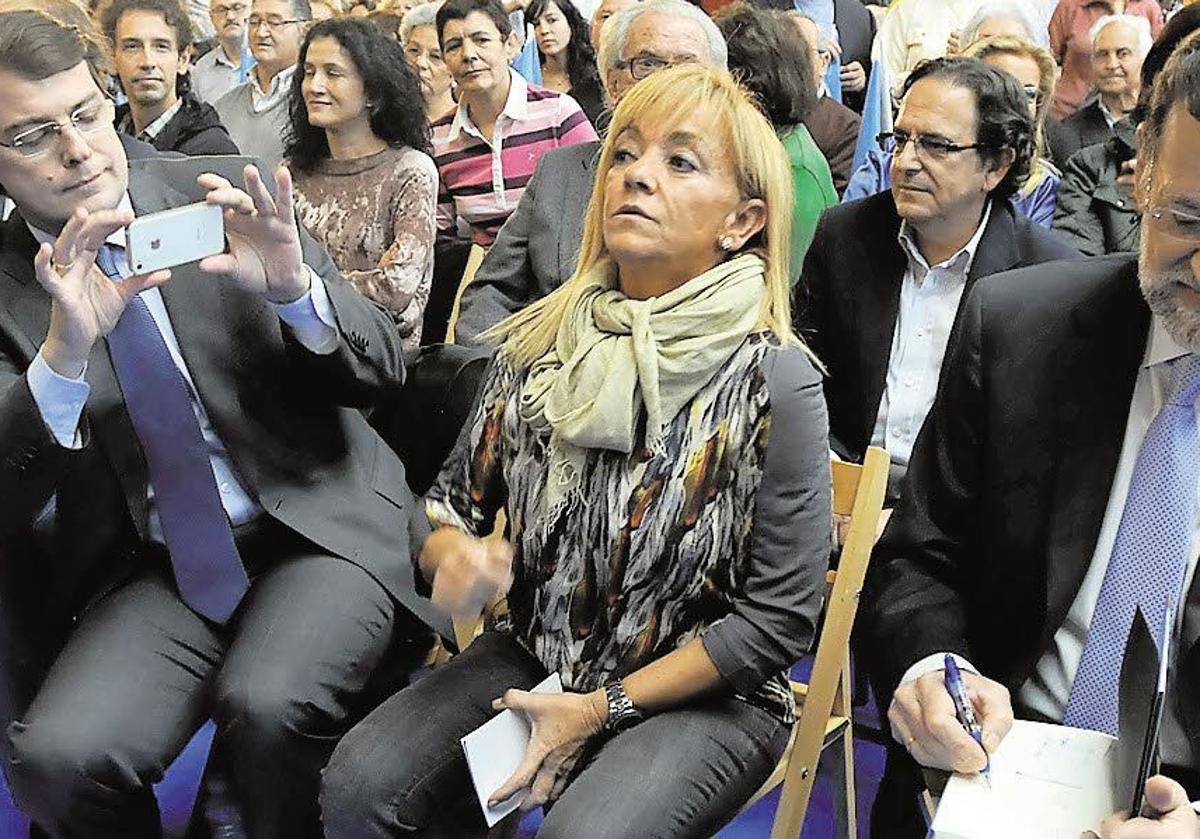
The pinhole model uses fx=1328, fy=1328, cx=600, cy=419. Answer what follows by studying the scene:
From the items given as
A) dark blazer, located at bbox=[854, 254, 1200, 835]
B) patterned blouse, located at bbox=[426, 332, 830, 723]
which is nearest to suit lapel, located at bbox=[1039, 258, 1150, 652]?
dark blazer, located at bbox=[854, 254, 1200, 835]

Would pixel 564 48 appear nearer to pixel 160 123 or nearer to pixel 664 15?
pixel 160 123

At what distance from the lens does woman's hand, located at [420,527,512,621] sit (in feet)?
5.58

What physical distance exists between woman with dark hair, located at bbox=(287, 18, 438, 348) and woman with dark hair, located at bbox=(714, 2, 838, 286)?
33.8 inches

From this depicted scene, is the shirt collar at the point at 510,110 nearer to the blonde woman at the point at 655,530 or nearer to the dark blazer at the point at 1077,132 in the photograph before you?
the dark blazer at the point at 1077,132

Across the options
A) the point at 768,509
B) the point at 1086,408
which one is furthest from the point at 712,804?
the point at 1086,408

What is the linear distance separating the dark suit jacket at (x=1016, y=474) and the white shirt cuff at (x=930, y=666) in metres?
0.02

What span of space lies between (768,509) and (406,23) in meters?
3.79

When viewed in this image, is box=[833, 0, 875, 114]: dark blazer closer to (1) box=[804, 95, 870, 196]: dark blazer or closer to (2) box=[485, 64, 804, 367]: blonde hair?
(1) box=[804, 95, 870, 196]: dark blazer

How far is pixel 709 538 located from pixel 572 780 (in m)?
0.35

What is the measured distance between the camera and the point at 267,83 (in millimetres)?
4820

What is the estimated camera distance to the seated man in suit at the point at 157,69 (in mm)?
4148

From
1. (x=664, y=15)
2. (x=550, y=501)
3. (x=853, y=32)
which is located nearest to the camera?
(x=550, y=501)

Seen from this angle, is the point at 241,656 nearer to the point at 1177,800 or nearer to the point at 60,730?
the point at 60,730

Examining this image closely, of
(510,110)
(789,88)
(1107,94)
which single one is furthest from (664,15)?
(1107,94)
